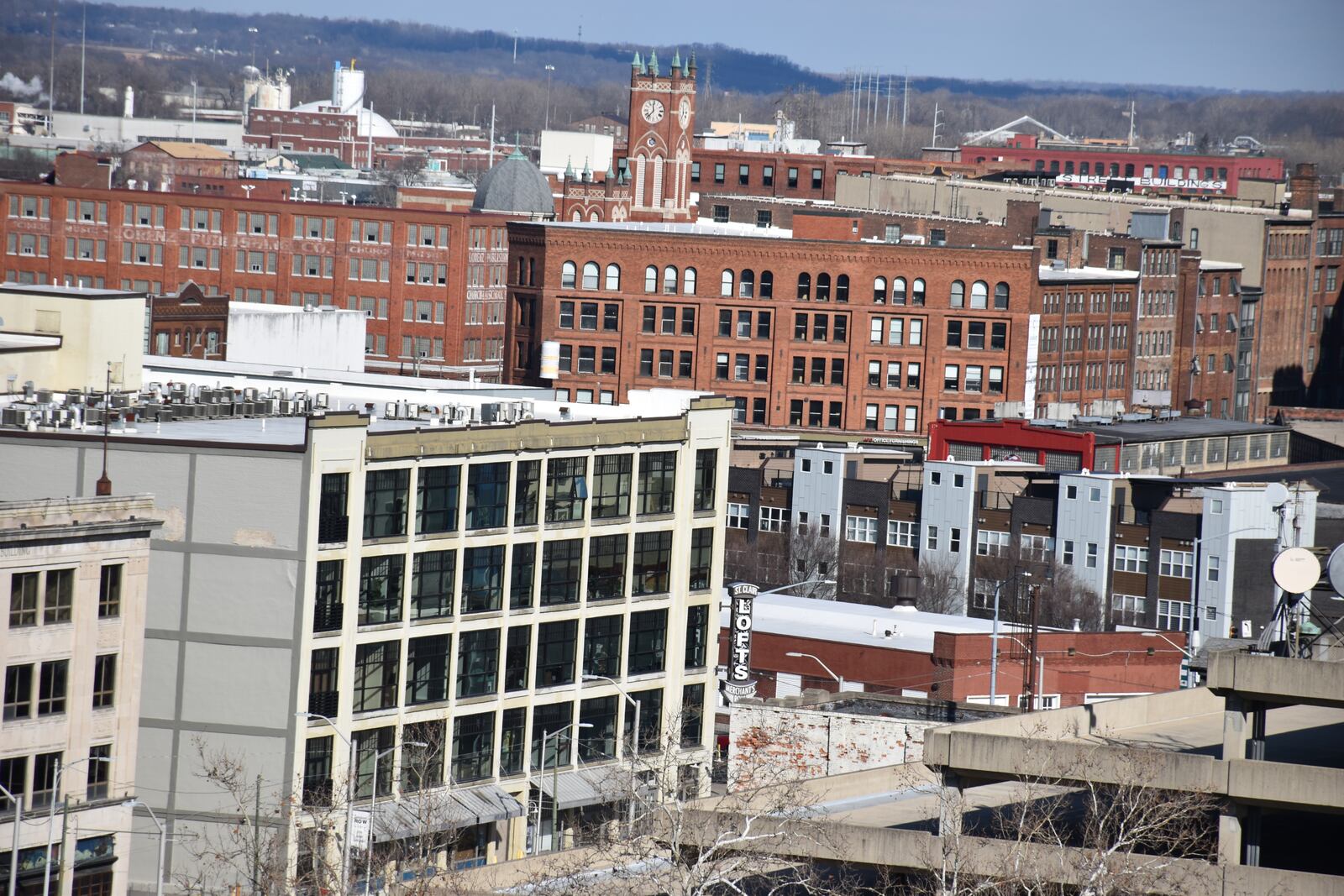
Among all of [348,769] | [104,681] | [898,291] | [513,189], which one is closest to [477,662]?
[348,769]

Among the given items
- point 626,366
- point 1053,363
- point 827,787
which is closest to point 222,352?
point 626,366

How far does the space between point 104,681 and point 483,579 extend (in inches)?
469

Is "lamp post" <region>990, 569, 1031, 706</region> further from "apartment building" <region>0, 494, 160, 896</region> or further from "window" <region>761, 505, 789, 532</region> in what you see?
"apartment building" <region>0, 494, 160, 896</region>

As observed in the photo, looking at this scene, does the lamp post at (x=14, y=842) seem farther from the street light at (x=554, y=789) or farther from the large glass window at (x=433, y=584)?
the street light at (x=554, y=789)

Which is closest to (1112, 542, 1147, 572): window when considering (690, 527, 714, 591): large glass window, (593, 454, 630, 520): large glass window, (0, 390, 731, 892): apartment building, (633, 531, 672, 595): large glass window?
(690, 527, 714, 591): large glass window

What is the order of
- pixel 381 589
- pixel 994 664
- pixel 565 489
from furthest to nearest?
1. pixel 994 664
2. pixel 565 489
3. pixel 381 589

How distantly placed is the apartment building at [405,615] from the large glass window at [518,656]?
5 cm

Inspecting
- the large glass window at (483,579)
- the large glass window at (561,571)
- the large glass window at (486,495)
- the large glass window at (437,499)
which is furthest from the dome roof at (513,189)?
the large glass window at (437,499)

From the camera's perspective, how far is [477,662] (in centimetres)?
6456

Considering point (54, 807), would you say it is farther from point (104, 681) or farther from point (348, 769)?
point (348, 769)

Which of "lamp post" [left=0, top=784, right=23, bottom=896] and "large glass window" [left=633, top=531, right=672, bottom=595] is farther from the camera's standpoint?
"large glass window" [left=633, top=531, right=672, bottom=595]

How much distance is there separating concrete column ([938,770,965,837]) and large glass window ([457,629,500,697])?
80.5 ft

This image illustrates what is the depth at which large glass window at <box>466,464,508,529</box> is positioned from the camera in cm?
6438

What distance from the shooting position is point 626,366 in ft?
440
